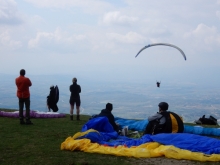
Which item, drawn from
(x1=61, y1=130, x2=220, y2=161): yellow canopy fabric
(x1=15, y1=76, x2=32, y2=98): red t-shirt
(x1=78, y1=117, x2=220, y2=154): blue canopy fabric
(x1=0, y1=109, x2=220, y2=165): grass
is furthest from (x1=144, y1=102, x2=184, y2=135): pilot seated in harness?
(x1=15, y1=76, x2=32, y2=98): red t-shirt

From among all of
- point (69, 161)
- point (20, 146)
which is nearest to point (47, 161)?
point (69, 161)

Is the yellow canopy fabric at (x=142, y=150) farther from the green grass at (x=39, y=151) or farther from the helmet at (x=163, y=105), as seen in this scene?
the helmet at (x=163, y=105)

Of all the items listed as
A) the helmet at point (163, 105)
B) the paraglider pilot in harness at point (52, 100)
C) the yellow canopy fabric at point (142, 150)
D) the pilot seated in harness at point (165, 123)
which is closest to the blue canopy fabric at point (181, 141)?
the yellow canopy fabric at point (142, 150)

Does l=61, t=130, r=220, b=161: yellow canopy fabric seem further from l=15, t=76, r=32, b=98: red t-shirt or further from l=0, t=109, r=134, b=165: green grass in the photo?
l=15, t=76, r=32, b=98: red t-shirt

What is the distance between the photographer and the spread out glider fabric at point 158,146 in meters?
7.38

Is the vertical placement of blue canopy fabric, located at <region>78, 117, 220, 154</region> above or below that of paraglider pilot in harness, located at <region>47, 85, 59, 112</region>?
below

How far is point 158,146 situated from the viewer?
8.22 m

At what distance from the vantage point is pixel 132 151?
7527mm

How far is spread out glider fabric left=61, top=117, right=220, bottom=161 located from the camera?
291 inches

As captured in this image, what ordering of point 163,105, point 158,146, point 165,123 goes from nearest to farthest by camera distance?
1. point 158,146
2. point 165,123
3. point 163,105

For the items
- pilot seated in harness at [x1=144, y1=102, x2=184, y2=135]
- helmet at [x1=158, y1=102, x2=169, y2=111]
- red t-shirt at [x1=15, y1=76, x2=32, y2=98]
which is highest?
red t-shirt at [x1=15, y1=76, x2=32, y2=98]

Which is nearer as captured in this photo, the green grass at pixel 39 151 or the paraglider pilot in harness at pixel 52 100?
the green grass at pixel 39 151

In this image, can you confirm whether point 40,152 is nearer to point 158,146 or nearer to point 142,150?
point 142,150

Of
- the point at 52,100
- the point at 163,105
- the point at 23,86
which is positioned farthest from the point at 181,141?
the point at 52,100
